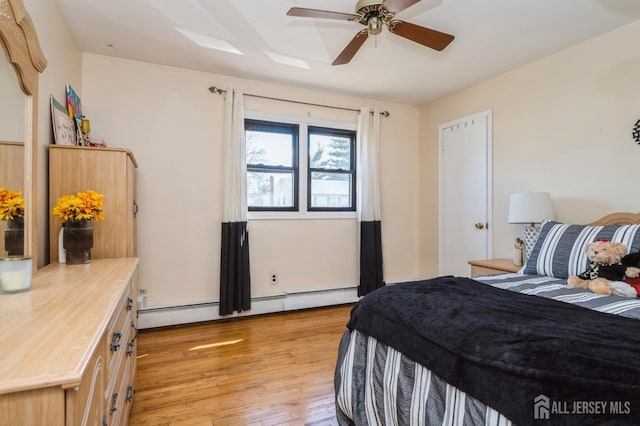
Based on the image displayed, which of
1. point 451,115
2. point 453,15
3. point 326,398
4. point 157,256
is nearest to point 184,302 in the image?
point 157,256

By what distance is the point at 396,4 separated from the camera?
180cm

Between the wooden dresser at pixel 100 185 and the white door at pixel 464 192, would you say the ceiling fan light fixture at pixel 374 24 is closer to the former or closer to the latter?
the wooden dresser at pixel 100 185

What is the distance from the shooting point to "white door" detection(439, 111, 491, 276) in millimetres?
3574

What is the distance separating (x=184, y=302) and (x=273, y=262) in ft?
3.25

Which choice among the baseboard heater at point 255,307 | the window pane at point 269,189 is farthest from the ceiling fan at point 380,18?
the baseboard heater at point 255,307

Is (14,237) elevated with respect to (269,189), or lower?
lower

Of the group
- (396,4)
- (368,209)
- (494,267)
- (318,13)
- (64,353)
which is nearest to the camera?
(64,353)

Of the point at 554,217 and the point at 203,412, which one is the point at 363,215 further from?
the point at 203,412

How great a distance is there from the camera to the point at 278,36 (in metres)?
2.65

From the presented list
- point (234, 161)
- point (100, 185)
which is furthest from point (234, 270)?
point (100, 185)

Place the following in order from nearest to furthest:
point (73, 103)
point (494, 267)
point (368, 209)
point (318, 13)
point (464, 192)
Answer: point (318, 13), point (73, 103), point (494, 267), point (464, 192), point (368, 209)

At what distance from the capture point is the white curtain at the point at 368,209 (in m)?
3.96

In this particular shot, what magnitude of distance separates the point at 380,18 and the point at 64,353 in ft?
7.02

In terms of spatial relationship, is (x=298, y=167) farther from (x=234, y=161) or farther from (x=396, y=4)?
(x=396, y=4)
